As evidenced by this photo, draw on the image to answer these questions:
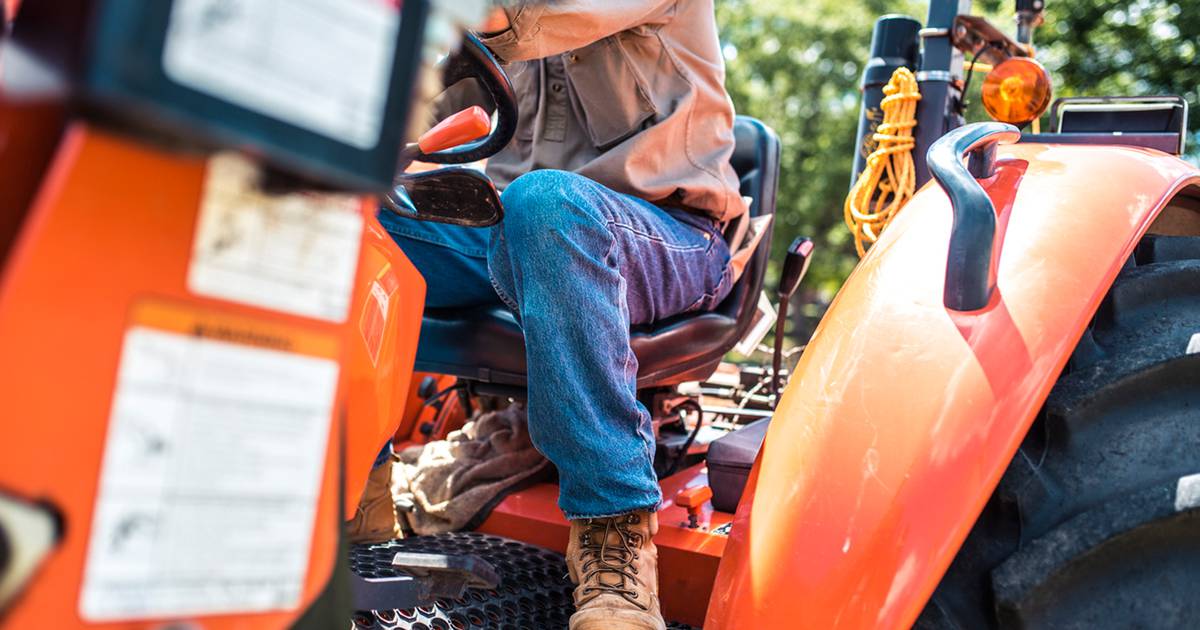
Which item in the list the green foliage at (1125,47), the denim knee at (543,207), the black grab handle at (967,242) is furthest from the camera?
the green foliage at (1125,47)

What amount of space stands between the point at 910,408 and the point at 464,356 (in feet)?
2.83

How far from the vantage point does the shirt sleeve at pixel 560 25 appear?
4.92 feet

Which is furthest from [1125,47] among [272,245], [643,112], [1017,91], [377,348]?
[272,245]

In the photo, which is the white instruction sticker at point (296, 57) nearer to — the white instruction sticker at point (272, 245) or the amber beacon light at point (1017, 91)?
the white instruction sticker at point (272, 245)

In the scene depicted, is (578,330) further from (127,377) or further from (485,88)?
(127,377)

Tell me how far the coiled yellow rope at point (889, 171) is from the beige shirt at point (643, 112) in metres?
0.24

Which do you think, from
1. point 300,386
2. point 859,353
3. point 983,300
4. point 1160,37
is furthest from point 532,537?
point 1160,37

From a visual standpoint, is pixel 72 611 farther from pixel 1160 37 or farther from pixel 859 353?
pixel 1160 37

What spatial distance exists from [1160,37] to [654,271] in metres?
13.8

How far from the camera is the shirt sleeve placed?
150cm

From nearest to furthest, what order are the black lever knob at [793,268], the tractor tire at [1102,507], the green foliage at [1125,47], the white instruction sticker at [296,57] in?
1. the white instruction sticker at [296,57]
2. the tractor tire at [1102,507]
3. the black lever knob at [793,268]
4. the green foliage at [1125,47]

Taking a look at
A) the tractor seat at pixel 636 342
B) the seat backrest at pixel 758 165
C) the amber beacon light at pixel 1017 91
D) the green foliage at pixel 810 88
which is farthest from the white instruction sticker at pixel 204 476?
the green foliage at pixel 810 88

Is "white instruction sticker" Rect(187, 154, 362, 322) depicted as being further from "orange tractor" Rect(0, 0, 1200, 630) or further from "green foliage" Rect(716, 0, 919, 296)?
"green foliage" Rect(716, 0, 919, 296)

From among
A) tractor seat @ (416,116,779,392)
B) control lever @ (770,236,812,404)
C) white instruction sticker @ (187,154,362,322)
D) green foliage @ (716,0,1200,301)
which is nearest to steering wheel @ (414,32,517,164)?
tractor seat @ (416,116,779,392)
